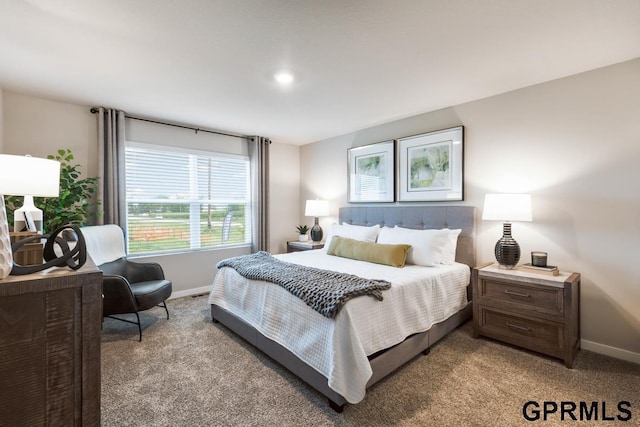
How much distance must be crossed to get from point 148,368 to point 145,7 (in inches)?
98.3

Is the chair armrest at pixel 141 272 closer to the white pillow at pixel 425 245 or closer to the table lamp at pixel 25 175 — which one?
the table lamp at pixel 25 175

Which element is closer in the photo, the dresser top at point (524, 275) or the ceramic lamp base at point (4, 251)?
the ceramic lamp base at point (4, 251)

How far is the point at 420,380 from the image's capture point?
2121 mm

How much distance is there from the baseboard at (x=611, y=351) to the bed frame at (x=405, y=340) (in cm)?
94

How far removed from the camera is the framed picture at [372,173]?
3.98m

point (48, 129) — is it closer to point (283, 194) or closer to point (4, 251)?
point (283, 194)

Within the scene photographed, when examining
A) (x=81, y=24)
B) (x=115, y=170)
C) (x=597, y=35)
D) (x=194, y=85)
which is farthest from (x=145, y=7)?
(x=597, y=35)

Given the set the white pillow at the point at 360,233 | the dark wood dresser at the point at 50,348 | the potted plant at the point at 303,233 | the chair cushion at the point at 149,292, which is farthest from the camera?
the potted plant at the point at 303,233

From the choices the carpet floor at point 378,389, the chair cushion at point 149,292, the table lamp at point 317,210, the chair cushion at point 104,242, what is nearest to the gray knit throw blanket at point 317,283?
the carpet floor at point 378,389

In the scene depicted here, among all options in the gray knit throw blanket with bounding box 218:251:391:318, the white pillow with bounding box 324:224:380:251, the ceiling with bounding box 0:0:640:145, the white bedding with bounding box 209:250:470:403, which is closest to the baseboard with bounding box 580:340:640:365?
the white bedding with bounding box 209:250:470:403

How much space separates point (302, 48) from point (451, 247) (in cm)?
244

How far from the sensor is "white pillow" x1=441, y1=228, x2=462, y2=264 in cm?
314

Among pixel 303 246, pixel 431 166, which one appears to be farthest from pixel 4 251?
pixel 303 246

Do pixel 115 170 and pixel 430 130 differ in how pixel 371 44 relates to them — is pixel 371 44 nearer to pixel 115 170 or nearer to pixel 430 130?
pixel 430 130
